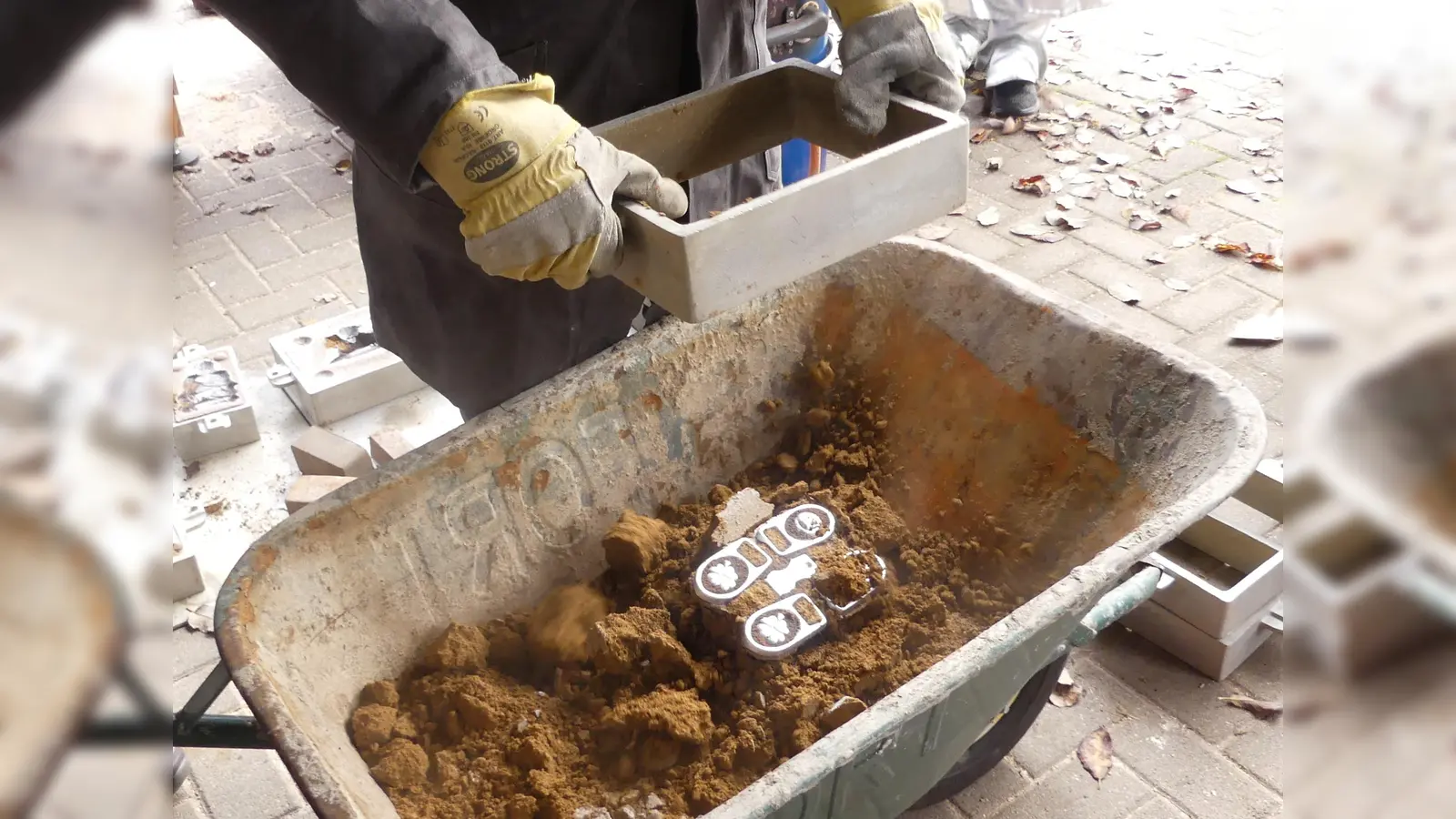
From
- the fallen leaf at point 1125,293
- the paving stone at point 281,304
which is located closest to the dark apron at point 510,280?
the paving stone at point 281,304

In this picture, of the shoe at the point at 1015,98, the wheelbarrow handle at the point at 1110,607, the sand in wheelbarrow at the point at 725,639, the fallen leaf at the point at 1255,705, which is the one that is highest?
the wheelbarrow handle at the point at 1110,607

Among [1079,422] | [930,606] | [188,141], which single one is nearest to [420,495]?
[930,606]

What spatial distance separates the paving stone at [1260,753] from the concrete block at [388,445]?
230 cm

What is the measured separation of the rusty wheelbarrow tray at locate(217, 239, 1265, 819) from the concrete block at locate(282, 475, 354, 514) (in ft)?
3.49

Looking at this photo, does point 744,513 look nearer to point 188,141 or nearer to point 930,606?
point 930,606

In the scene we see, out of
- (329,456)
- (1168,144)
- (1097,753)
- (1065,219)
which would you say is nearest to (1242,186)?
(1168,144)

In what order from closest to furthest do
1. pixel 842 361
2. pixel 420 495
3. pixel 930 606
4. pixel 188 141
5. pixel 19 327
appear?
pixel 19 327, pixel 420 495, pixel 930 606, pixel 842 361, pixel 188 141

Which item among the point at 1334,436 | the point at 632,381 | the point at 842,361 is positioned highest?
the point at 1334,436

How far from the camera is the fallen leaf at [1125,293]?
12.6 feet

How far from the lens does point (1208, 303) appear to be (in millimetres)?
3811

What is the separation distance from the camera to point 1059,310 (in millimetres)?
2045

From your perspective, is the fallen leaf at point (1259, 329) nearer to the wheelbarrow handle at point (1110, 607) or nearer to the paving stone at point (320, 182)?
the wheelbarrow handle at point (1110, 607)

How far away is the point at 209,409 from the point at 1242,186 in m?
4.20

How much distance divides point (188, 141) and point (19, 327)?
20.0 feet
